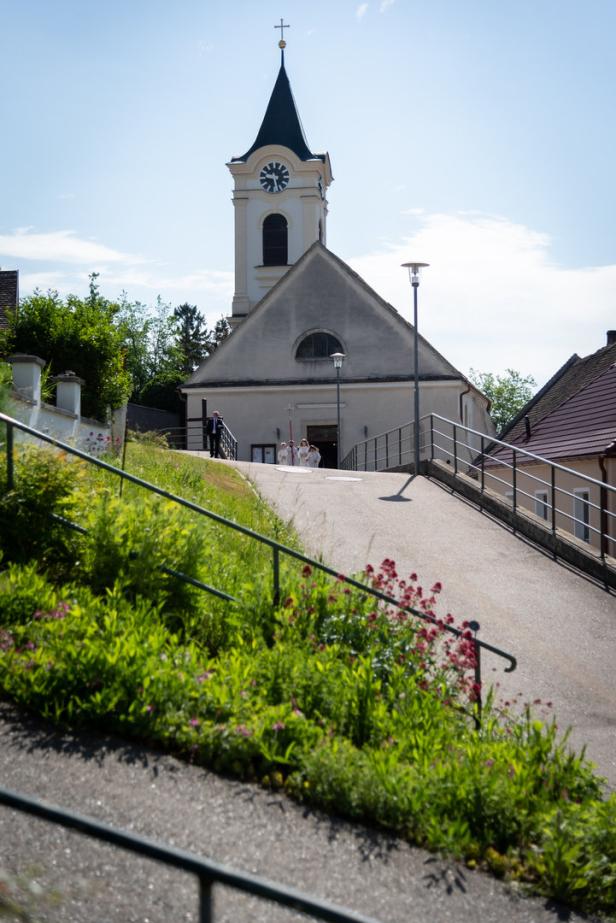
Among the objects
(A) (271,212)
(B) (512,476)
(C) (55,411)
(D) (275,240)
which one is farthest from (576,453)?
(A) (271,212)

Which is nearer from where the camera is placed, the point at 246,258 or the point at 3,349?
the point at 3,349

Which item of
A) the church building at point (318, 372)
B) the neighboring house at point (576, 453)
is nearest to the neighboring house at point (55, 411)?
the neighboring house at point (576, 453)

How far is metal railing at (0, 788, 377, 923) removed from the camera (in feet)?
7.27

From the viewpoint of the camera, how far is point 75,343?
19.4 m

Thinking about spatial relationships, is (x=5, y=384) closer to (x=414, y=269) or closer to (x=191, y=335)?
(x=414, y=269)

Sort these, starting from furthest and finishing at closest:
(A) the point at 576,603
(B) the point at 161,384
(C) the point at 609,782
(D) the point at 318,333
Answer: (B) the point at 161,384, (D) the point at 318,333, (A) the point at 576,603, (C) the point at 609,782

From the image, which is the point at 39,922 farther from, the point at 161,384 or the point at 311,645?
the point at 161,384

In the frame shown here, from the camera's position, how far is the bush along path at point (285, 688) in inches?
215

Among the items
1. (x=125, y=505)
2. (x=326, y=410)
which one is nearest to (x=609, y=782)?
(x=125, y=505)

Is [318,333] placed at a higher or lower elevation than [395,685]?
higher

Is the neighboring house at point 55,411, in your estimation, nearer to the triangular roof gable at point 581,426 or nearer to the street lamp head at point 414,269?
the street lamp head at point 414,269

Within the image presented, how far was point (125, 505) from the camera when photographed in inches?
333

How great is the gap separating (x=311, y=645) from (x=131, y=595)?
5.03ft

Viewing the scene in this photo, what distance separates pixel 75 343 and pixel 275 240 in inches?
1423
